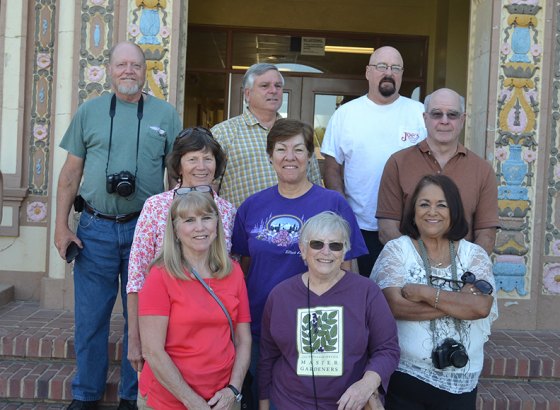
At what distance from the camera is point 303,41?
27.2 ft

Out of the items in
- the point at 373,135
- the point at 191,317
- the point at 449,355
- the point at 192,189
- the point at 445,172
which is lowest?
the point at 449,355

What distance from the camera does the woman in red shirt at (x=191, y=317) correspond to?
9.37 feet

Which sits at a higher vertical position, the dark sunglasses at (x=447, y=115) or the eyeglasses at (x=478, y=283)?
the dark sunglasses at (x=447, y=115)

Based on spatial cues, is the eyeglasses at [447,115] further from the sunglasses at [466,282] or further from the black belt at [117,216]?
the black belt at [117,216]

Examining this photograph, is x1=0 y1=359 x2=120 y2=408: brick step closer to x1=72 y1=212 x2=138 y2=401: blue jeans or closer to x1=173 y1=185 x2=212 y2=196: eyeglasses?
x1=72 y1=212 x2=138 y2=401: blue jeans

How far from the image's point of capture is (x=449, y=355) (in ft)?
9.64

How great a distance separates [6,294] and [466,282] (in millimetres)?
Answer: 4173

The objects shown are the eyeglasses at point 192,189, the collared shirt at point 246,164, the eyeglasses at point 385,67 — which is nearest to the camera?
the eyeglasses at point 192,189

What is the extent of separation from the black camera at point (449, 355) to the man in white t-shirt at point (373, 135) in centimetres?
120

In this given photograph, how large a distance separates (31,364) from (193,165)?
237 cm

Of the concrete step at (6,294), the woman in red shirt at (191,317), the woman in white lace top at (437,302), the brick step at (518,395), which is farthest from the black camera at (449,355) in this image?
the concrete step at (6,294)

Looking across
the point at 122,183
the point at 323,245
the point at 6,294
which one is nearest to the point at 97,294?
the point at 122,183

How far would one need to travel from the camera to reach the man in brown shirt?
140 inches

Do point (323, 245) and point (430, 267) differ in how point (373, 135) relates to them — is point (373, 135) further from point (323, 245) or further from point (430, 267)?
point (323, 245)
